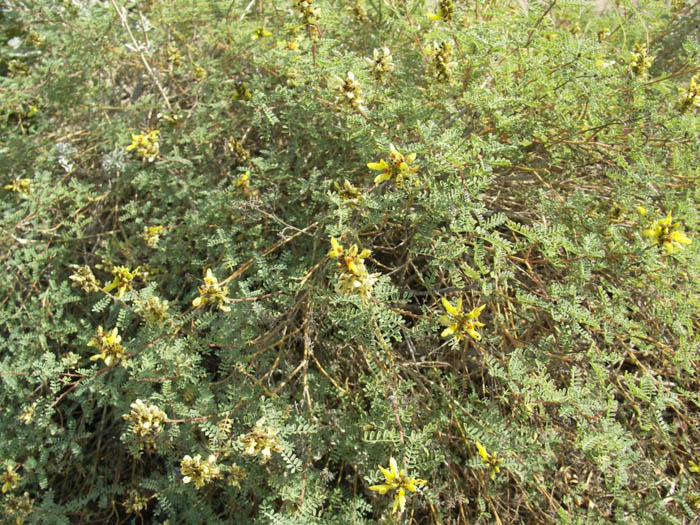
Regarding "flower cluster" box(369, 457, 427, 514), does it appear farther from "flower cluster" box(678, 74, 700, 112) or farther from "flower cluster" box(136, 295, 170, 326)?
"flower cluster" box(678, 74, 700, 112)

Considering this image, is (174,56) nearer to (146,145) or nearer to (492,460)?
(146,145)

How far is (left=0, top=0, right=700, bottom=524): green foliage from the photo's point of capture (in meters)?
1.81

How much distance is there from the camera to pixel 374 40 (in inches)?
104

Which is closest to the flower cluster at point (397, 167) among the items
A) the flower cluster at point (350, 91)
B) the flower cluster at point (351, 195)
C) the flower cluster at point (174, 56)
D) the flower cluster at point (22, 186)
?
the flower cluster at point (351, 195)

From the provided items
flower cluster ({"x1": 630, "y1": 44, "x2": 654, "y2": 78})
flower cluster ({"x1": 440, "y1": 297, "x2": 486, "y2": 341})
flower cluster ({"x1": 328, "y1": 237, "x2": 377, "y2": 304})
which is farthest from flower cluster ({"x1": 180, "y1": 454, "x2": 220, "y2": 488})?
flower cluster ({"x1": 630, "y1": 44, "x2": 654, "y2": 78})

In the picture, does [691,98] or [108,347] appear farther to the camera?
[691,98]

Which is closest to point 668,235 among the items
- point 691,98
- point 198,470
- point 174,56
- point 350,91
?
point 691,98

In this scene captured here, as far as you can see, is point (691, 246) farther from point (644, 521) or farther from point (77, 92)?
point (77, 92)

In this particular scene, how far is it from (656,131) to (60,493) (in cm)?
328

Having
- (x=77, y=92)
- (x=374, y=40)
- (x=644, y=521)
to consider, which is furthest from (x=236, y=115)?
(x=644, y=521)

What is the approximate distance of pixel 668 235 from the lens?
1.71 m

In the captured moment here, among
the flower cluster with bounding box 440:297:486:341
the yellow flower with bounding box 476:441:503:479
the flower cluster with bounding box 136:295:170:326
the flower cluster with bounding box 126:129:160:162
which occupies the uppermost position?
the flower cluster with bounding box 126:129:160:162

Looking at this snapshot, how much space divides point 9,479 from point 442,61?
2.44 metres

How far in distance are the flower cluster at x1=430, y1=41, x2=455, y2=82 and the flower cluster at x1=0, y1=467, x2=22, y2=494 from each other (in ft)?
7.76
